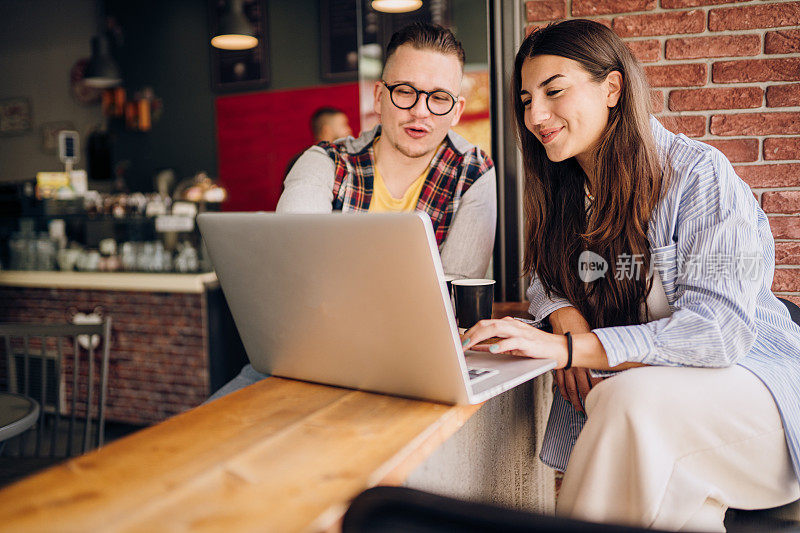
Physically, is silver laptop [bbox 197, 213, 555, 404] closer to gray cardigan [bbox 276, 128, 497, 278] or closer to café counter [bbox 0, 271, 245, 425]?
gray cardigan [bbox 276, 128, 497, 278]

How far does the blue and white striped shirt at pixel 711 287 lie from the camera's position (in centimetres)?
113

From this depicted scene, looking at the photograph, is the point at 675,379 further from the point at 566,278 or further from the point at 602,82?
the point at 602,82

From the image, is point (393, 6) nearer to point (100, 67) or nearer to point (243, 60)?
point (243, 60)

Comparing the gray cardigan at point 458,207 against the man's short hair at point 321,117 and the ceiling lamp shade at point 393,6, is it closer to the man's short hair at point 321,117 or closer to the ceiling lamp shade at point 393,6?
the ceiling lamp shade at point 393,6

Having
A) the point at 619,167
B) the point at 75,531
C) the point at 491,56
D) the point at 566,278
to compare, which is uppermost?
the point at 491,56

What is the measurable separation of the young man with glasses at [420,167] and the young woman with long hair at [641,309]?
0.87 feet

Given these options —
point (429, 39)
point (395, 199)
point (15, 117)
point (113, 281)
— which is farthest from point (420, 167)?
point (15, 117)

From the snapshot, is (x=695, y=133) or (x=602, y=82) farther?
(x=695, y=133)

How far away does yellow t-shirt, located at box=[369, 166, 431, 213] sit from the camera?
1937 millimetres

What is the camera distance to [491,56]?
2248 mm

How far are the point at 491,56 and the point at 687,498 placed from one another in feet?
5.57

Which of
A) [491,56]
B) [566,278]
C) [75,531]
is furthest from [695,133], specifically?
[75,531]

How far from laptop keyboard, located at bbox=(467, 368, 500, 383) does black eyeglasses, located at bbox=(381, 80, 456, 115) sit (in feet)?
3.35

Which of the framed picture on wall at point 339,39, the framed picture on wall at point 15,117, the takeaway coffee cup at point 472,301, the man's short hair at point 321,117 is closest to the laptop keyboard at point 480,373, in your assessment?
the takeaway coffee cup at point 472,301
